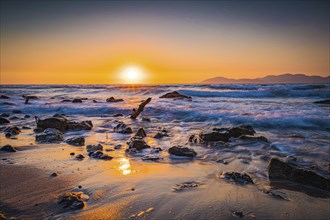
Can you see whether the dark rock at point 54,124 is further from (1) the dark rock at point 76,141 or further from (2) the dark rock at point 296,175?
(2) the dark rock at point 296,175

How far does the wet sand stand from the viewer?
2508 millimetres

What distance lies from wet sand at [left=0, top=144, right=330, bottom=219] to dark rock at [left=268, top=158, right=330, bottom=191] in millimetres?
359

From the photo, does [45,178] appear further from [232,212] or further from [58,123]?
[58,123]

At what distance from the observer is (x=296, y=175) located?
3559 mm

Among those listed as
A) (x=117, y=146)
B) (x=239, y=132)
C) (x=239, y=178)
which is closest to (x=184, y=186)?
(x=239, y=178)

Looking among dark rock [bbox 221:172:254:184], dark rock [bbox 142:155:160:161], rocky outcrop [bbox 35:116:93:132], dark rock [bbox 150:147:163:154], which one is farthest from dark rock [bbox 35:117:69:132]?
dark rock [bbox 221:172:254:184]

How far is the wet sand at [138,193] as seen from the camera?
8.23ft

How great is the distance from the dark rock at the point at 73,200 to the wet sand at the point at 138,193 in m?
0.06

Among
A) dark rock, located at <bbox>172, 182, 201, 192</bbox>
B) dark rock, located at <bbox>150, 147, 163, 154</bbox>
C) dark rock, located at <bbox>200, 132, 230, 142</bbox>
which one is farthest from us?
dark rock, located at <bbox>200, 132, 230, 142</bbox>

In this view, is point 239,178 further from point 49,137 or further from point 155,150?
point 49,137

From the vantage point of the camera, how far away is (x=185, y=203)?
2.72m

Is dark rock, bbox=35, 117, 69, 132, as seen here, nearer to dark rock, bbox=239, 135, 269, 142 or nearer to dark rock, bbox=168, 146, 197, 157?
dark rock, bbox=168, 146, 197, 157

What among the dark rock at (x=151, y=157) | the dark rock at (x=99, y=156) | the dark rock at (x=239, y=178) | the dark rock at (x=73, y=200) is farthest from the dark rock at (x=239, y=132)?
the dark rock at (x=73, y=200)

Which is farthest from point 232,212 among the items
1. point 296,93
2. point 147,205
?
point 296,93
